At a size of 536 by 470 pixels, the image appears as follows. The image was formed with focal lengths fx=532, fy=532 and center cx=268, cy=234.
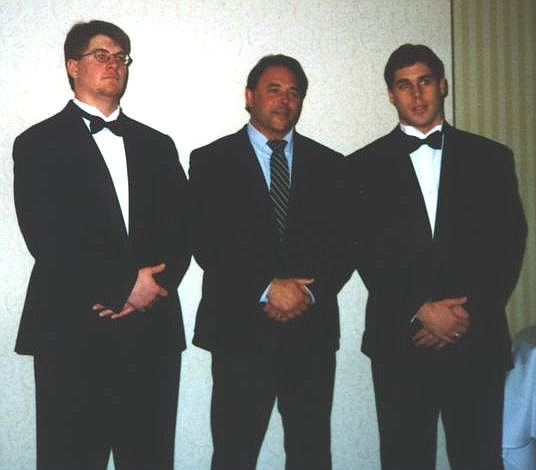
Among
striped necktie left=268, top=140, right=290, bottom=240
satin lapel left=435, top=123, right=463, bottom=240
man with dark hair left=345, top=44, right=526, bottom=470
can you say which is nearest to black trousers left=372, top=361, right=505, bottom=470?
man with dark hair left=345, top=44, right=526, bottom=470

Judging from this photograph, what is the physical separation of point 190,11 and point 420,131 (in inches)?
47.6

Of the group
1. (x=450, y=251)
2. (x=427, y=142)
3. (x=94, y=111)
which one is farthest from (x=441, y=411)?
(x=94, y=111)

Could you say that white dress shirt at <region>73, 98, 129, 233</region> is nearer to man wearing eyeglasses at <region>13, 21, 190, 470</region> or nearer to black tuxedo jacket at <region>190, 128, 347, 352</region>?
man wearing eyeglasses at <region>13, 21, 190, 470</region>

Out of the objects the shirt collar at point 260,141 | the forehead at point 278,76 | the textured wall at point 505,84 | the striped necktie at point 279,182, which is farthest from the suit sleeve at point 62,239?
the textured wall at point 505,84

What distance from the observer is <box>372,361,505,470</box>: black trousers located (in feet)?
6.10

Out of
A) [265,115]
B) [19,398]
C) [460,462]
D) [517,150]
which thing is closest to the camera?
[460,462]

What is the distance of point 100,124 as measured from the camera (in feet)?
6.17

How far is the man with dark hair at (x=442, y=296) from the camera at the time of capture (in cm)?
187

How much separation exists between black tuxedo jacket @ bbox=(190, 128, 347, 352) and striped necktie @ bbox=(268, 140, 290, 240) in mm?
23

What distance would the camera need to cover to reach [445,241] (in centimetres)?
190

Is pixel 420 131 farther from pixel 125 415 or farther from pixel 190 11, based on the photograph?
pixel 125 415

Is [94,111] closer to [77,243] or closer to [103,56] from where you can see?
[103,56]

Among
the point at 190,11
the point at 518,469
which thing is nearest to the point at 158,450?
the point at 518,469

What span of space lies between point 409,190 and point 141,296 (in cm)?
102
